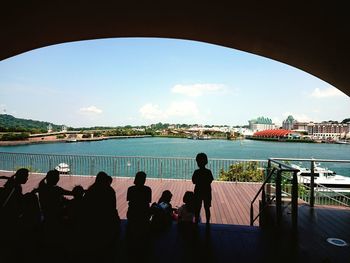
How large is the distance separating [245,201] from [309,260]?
3.60 metres

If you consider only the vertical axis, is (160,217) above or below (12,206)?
below

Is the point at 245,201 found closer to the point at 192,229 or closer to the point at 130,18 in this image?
the point at 192,229

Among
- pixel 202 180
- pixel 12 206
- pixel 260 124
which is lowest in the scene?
pixel 12 206

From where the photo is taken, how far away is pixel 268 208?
4.20 m

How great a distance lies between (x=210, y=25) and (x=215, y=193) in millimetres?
4893

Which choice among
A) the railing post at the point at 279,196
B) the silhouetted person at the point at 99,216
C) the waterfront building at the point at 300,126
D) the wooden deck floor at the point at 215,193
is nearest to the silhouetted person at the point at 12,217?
the silhouetted person at the point at 99,216

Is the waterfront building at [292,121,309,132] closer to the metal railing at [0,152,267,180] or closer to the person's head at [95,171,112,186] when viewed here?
the metal railing at [0,152,267,180]

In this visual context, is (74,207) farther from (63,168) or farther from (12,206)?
(63,168)

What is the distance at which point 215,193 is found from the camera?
6.98 meters

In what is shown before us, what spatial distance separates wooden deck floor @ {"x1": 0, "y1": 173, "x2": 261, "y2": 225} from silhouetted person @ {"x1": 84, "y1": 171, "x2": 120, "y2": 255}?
7.67 ft

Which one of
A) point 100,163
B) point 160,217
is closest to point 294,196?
point 160,217

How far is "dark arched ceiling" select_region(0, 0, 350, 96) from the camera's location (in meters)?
2.64

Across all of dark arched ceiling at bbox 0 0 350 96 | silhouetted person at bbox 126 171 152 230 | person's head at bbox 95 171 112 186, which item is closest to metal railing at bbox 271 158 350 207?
dark arched ceiling at bbox 0 0 350 96

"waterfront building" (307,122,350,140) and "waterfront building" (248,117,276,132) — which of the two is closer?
"waterfront building" (307,122,350,140)
